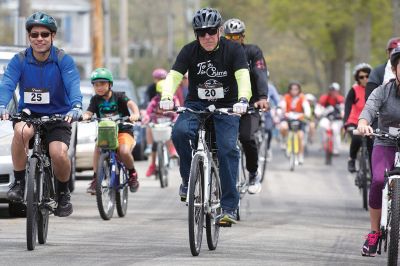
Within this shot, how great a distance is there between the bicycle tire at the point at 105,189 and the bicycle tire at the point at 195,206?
3605 mm

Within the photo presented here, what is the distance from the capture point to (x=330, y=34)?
61.8 meters

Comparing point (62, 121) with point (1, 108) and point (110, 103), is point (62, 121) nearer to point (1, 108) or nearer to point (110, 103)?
point (1, 108)

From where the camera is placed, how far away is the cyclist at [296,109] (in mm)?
30172

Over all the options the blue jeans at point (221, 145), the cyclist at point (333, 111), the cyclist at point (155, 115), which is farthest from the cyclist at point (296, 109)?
the blue jeans at point (221, 145)

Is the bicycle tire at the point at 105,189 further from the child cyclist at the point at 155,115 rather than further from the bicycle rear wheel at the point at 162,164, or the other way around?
the child cyclist at the point at 155,115

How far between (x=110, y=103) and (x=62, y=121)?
151 inches

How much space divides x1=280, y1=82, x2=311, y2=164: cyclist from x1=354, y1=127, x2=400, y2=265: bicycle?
61.2 ft

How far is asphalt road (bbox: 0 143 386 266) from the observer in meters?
11.8

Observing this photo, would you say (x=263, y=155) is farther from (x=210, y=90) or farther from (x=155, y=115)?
(x=210, y=90)

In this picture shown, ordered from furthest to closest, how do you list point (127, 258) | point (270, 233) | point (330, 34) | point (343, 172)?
1. point (330, 34)
2. point (343, 172)
3. point (270, 233)
4. point (127, 258)

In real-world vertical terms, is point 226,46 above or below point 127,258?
above

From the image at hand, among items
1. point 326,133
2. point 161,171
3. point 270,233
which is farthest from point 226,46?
point 326,133

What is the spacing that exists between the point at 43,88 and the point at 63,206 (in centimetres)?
107

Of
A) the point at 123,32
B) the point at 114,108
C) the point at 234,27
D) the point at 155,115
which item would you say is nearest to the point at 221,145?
the point at 234,27
